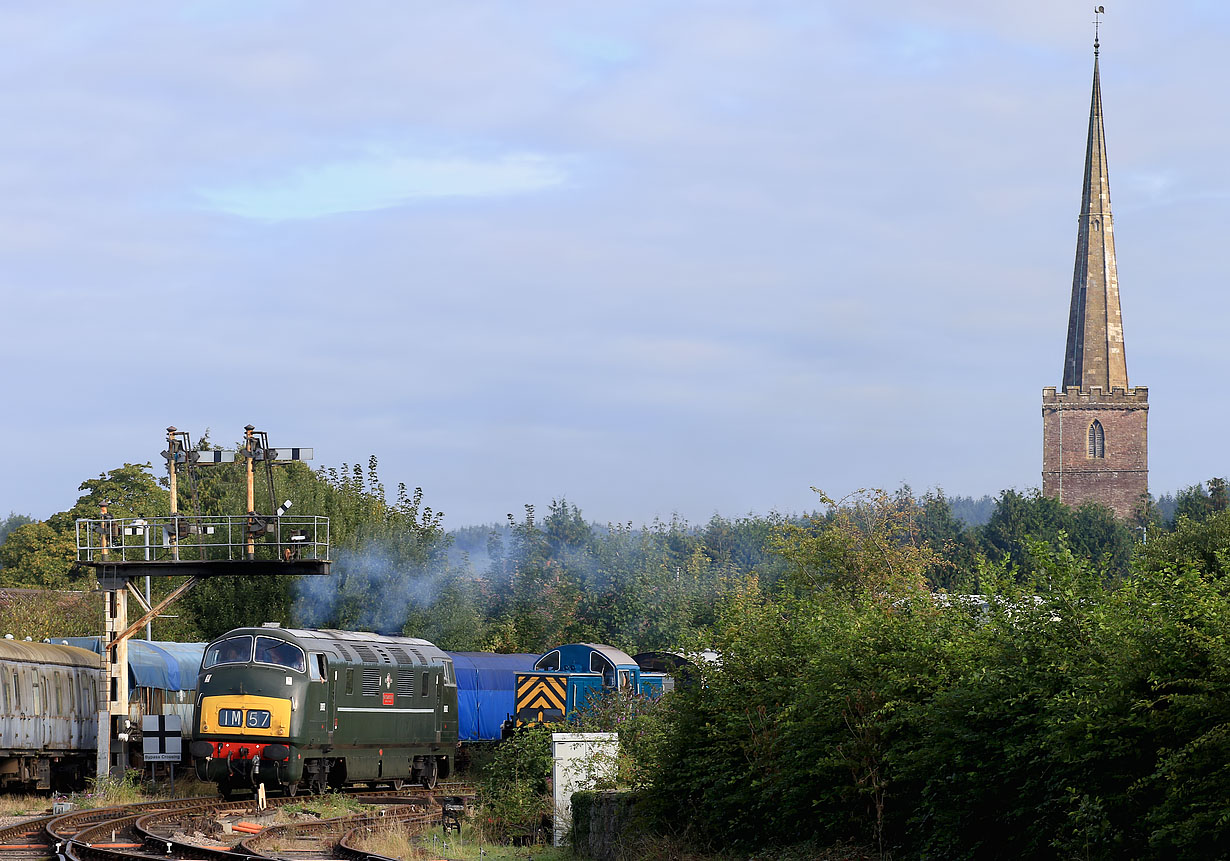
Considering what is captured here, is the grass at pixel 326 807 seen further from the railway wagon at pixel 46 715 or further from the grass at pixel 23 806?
the railway wagon at pixel 46 715

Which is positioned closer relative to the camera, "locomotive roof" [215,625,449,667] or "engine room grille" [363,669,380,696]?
"locomotive roof" [215,625,449,667]

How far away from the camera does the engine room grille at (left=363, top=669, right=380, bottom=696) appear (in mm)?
30453

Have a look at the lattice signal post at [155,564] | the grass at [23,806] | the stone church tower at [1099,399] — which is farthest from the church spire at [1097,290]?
the grass at [23,806]

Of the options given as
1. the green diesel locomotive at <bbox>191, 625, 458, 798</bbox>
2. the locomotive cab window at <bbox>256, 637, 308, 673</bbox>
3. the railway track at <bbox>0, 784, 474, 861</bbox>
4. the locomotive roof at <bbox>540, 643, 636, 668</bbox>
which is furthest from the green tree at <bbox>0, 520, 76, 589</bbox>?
the railway track at <bbox>0, 784, 474, 861</bbox>

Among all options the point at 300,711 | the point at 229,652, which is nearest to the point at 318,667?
the point at 300,711

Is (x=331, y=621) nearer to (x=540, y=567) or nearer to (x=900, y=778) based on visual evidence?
(x=540, y=567)

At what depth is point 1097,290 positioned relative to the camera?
117188mm

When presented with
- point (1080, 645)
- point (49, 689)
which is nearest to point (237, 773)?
point (49, 689)

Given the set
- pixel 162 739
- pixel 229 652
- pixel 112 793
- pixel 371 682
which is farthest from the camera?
pixel 371 682

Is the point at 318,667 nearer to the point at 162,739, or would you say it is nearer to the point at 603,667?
the point at 162,739

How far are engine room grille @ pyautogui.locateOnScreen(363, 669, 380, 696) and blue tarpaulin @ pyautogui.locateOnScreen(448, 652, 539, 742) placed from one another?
25.4 ft

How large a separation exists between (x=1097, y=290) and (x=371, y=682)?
3888 inches

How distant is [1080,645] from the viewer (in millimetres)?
12391

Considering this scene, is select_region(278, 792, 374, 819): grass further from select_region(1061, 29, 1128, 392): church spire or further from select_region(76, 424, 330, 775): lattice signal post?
select_region(1061, 29, 1128, 392): church spire
